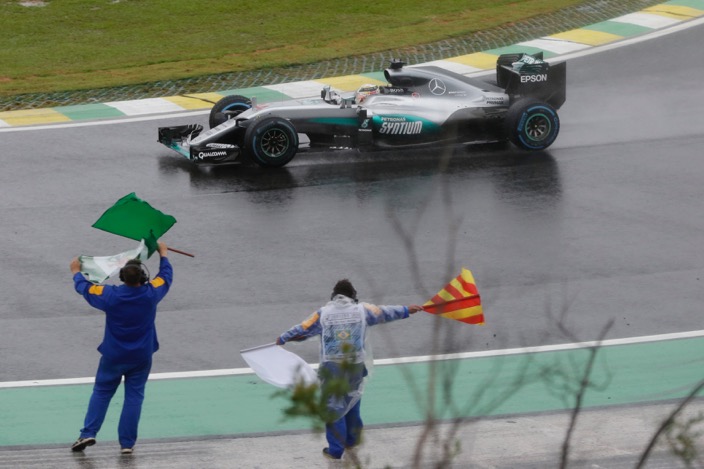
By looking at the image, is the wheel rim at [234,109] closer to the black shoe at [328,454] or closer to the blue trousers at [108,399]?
the blue trousers at [108,399]

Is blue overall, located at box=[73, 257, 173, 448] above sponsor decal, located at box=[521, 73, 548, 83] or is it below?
below

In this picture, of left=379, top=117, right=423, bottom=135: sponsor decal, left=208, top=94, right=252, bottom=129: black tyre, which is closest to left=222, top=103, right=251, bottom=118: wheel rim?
left=208, top=94, right=252, bottom=129: black tyre

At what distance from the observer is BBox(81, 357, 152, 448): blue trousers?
874 centimetres

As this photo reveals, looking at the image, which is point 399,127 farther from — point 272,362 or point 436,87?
point 272,362

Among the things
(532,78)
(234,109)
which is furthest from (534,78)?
(234,109)

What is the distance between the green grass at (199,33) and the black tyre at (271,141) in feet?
20.1

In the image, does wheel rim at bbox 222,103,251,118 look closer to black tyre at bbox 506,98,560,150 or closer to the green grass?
black tyre at bbox 506,98,560,150

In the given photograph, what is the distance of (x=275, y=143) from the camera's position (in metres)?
16.1

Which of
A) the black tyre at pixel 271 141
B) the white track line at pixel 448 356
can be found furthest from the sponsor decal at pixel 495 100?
the white track line at pixel 448 356

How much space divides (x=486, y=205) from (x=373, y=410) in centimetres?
586

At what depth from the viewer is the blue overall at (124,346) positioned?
863 cm

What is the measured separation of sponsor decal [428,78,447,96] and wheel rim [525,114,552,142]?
132 cm

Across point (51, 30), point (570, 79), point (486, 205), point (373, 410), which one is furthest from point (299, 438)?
point (51, 30)

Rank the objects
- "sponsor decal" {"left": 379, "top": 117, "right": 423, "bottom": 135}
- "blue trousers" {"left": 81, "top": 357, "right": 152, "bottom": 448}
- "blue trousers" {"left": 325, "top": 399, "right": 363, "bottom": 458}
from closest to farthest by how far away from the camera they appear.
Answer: "blue trousers" {"left": 325, "top": 399, "right": 363, "bottom": 458} < "blue trousers" {"left": 81, "top": 357, "right": 152, "bottom": 448} < "sponsor decal" {"left": 379, "top": 117, "right": 423, "bottom": 135}
